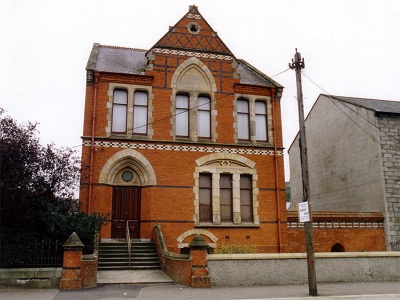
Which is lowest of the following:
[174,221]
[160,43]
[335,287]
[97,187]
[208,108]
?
[335,287]

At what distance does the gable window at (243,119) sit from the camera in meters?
21.7

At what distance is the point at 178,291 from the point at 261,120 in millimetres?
11540

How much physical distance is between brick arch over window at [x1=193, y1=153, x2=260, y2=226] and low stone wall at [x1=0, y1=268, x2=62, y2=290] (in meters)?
8.08

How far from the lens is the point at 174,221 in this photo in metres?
19.5

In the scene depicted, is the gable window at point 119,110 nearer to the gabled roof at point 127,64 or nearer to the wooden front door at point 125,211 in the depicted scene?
the gabled roof at point 127,64

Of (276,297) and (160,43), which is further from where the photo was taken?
(160,43)

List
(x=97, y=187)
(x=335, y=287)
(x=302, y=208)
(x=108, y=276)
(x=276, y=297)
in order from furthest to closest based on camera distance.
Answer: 1. (x=97, y=187)
2. (x=108, y=276)
3. (x=335, y=287)
4. (x=302, y=208)
5. (x=276, y=297)

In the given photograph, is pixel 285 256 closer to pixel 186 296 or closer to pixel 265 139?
pixel 186 296

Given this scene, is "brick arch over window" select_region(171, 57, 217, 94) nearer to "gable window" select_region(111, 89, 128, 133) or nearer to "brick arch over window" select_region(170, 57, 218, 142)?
"brick arch over window" select_region(170, 57, 218, 142)

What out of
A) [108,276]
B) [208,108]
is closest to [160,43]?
[208,108]

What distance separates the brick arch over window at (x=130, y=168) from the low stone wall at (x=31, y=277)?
6.45 m

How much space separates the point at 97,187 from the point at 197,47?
29.4ft

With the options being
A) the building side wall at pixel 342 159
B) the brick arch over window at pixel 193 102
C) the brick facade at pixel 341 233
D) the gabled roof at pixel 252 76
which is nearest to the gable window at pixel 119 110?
the brick arch over window at pixel 193 102

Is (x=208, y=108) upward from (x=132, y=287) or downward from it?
upward
